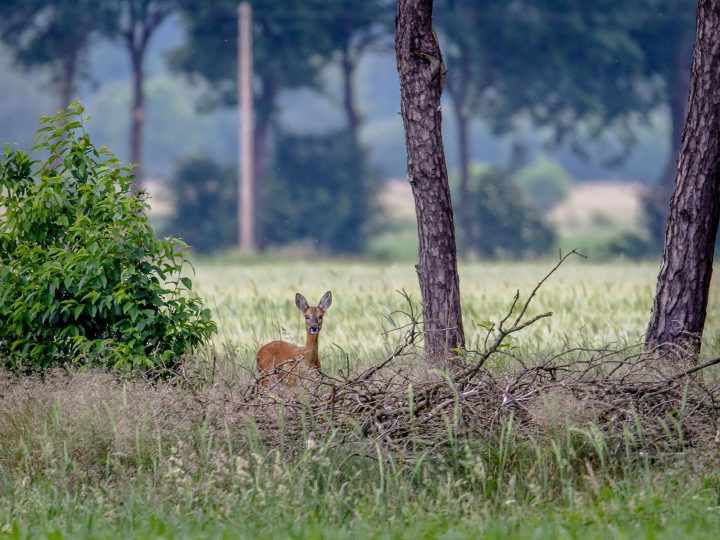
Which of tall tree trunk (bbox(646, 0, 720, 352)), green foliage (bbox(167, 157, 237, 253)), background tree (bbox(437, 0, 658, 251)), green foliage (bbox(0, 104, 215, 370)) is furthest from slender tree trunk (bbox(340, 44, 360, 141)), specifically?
green foliage (bbox(0, 104, 215, 370))

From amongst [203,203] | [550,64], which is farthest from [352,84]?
[550,64]

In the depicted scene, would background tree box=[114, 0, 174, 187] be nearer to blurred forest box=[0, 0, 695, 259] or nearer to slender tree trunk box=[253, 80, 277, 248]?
blurred forest box=[0, 0, 695, 259]

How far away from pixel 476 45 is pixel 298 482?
39430 mm

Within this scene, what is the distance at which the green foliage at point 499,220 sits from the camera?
47375 millimetres

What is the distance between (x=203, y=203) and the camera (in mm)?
47781

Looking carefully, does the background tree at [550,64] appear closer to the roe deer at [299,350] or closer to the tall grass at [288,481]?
the roe deer at [299,350]

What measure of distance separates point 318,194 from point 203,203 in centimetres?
424

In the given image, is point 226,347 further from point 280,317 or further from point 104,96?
point 104,96

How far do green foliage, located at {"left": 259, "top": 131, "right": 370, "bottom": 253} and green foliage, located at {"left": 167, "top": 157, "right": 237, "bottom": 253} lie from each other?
1468 mm

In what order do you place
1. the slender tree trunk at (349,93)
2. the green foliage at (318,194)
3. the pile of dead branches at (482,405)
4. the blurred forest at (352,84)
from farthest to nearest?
the slender tree trunk at (349,93), the green foliage at (318,194), the blurred forest at (352,84), the pile of dead branches at (482,405)

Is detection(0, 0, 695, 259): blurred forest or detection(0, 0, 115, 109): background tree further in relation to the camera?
detection(0, 0, 695, 259): blurred forest

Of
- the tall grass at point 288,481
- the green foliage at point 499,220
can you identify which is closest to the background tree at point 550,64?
the green foliage at point 499,220

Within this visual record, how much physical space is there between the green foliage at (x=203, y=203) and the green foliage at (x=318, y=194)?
57.8 inches

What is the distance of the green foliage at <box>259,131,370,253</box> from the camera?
47.2 meters
